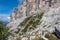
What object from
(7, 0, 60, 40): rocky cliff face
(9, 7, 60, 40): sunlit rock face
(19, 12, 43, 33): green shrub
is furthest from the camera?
(19, 12, 43, 33): green shrub

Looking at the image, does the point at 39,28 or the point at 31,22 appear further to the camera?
the point at 31,22

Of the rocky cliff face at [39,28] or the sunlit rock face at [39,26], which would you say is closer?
the rocky cliff face at [39,28]

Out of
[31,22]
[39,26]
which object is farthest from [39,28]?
[31,22]

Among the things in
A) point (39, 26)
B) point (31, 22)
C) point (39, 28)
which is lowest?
point (31, 22)

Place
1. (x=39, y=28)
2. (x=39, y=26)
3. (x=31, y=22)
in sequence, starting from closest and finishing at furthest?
(x=39, y=28) → (x=39, y=26) → (x=31, y=22)

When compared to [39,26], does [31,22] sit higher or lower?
lower

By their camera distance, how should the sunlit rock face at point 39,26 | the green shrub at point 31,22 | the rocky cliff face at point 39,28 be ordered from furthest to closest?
the green shrub at point 31,22 < the sunlit rock face at point 39,26 < the rocky cliff face at point 39,28

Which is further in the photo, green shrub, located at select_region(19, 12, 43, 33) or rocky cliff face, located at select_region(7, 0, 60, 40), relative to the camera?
green shrub, located at select_region(19, 12, 43, 33)

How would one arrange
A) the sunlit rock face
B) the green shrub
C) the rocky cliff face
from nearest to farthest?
the rocky cliff face, the sunlit rock face, the green shrub

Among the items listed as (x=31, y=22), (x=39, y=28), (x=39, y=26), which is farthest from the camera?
(x=31, y=22)

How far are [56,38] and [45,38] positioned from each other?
7.20m

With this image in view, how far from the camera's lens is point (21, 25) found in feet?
639

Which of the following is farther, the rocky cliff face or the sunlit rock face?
the sunlit rock face

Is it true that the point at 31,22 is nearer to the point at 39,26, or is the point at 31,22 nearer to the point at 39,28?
the point at 39,26
